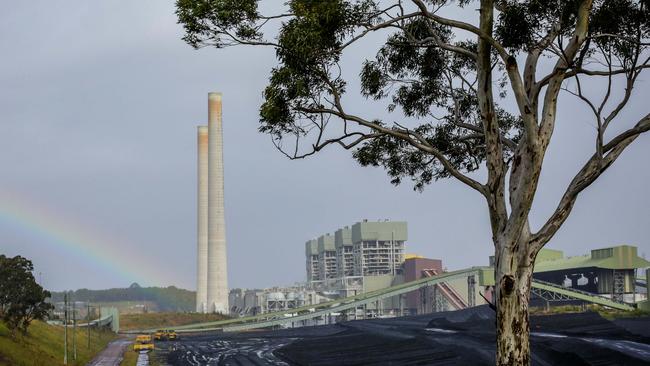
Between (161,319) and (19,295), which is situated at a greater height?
(19,295)

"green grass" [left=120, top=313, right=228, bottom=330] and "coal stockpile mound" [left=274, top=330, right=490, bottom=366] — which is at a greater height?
"coal stockpile mound" [left=274, top=330, right=490, bottom=366]

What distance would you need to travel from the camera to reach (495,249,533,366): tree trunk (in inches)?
735

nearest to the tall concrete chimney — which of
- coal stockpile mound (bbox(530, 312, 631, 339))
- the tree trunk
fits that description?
coal stockpile mound (bbox(530, 312, 631, 339))

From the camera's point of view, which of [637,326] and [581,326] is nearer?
[637,326]

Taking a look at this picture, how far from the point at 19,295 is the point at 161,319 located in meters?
96.3

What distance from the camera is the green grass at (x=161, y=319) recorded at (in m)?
161

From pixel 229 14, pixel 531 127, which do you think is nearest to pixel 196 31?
pixel 229 14

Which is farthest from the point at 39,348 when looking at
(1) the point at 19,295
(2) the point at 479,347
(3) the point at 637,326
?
(3) the point at 637,326

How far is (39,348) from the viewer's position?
72.2 metres

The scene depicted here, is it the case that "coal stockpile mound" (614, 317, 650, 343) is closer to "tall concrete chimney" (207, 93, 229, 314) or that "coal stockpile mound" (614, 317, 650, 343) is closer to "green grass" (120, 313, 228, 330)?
"tall concrete chimney" (207, 93, 229, 314)

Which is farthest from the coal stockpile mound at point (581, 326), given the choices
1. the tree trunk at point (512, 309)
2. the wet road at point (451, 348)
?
the tree trunk at point (512, 309)

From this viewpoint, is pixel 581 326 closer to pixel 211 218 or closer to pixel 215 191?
pixel 211 218

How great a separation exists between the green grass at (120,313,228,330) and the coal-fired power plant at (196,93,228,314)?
9.23ft

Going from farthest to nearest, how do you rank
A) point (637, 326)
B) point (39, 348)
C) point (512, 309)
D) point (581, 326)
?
point (39, 348), point (581, 326), point (637, 326), point (512, 309)
